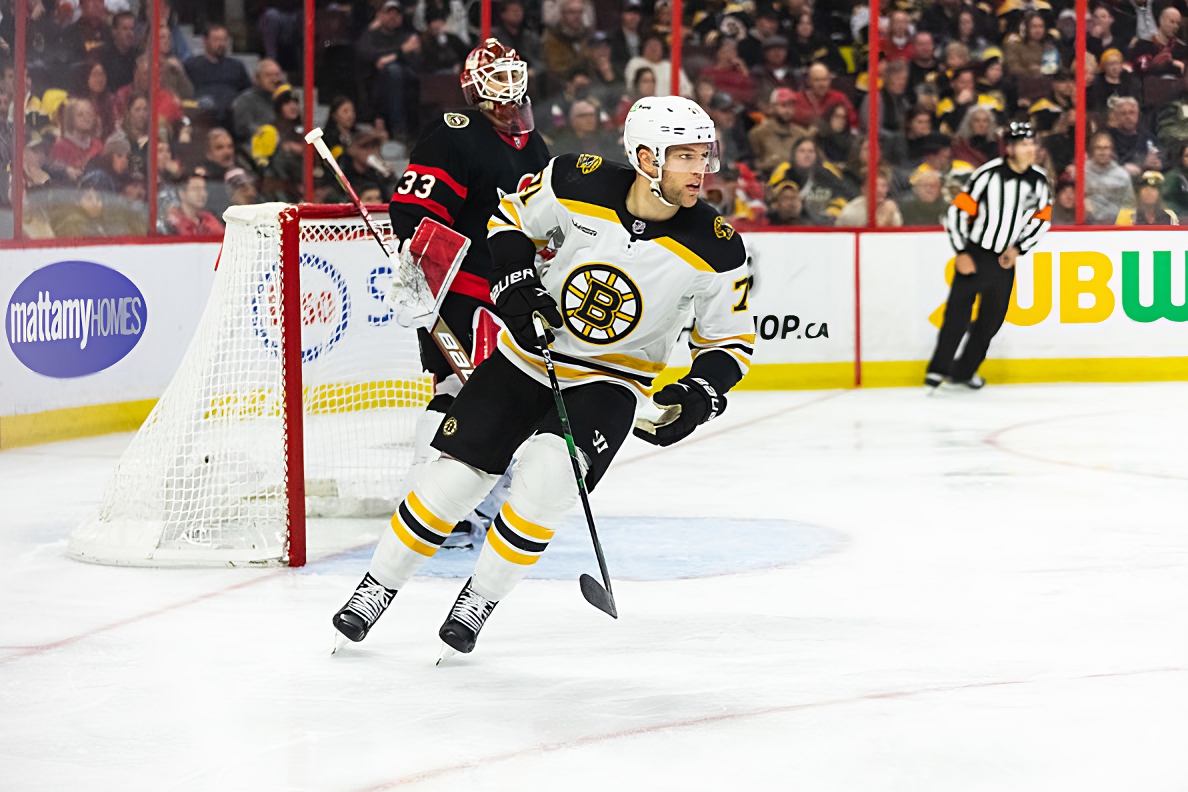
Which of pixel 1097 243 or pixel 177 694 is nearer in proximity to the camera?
pixel 177 694

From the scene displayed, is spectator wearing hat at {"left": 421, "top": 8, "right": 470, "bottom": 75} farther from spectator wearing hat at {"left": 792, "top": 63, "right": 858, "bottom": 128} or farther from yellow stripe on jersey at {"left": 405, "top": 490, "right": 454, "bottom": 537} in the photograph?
yellow stripe on jersey at {"left": 405, "top": 490, "right": 454, "bottom": 537}

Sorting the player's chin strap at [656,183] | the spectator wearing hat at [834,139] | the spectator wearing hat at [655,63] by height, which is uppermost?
the spectator wearing hat at [655,63]

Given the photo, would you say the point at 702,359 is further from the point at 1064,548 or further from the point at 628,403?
the point at 1064,548

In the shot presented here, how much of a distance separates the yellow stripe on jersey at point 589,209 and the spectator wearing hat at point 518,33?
5.33m

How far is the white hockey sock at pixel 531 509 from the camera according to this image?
2926 millimetres

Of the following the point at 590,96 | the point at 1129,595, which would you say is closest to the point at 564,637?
the point at 1129,595

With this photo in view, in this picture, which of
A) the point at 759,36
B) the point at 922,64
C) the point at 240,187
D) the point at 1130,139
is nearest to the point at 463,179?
the point at 240,187

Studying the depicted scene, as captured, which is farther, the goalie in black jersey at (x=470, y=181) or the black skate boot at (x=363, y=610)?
the goalie in black jersey at (x=470, y=181)

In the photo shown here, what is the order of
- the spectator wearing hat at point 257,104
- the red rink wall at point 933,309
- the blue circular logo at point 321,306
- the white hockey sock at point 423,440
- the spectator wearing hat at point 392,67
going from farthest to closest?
the red rink wall at point 933,309, the spectator wearing hat at point 392,67, the spectator wearing hat at point 257,104, the blue circular logo at point 321,306, the white hockey sock at point 423,440

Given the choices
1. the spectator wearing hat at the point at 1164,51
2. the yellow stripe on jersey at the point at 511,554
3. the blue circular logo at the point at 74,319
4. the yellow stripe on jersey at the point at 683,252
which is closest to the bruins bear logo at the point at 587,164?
the yellow stripe on jersey at the point at 683,252

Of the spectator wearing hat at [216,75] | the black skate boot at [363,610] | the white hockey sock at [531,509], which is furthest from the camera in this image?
the spectator wearing hat at [216,75]

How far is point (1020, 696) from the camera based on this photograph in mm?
2797

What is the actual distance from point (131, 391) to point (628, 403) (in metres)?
4.06

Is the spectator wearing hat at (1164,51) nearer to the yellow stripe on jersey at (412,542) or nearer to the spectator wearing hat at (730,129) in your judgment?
the spectator wearing hat at (730,129)
